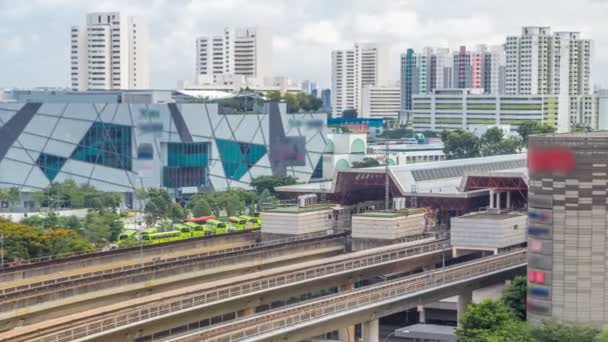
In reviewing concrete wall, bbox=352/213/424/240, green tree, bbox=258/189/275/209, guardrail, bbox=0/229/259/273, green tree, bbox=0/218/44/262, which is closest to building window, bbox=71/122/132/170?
green tree, bbox=258/189/275/209

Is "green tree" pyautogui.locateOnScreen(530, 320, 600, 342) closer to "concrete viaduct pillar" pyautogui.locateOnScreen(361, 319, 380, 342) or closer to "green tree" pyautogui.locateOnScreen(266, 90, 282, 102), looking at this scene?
"concrete viaduct pillar" pyautogui.locateOnScreen(361, 319, 380, 342)

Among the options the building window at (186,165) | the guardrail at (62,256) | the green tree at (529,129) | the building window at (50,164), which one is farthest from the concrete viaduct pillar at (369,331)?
the green tree at (529,129)

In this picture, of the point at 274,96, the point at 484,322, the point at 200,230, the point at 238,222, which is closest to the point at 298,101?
the point at 274,96

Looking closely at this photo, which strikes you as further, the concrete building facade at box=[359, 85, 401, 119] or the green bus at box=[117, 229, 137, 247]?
the concrete building facade at box=[359, 85, 401, 119]

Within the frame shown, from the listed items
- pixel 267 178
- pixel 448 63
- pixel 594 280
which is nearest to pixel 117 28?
pixel 267 178

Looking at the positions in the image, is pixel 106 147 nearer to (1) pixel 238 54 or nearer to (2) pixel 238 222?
(2) pixel 238 222

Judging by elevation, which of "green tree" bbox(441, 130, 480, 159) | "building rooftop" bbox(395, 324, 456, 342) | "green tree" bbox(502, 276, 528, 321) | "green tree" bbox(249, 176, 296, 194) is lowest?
"building rooftop" bbox(395, 324, 456, 342)

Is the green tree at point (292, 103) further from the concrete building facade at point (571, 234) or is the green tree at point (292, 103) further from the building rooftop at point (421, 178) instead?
the concrete building facade at point (571, 234)
